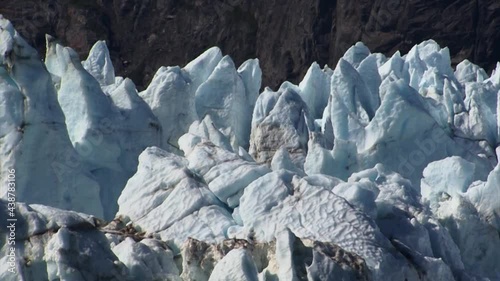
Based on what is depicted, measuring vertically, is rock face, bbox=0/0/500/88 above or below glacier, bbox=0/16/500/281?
below

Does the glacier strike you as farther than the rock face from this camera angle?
No

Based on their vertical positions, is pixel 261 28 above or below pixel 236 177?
below

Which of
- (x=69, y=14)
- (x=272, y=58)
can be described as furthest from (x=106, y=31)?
(x=272, y=58)

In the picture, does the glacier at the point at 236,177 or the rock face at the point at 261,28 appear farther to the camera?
the rock face at the point at 261,28

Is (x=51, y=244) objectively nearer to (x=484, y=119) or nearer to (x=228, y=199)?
(x=228, y=199)

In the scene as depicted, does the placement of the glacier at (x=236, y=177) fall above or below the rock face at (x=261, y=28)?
above

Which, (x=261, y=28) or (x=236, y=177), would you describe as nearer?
(x=236, y=177)
